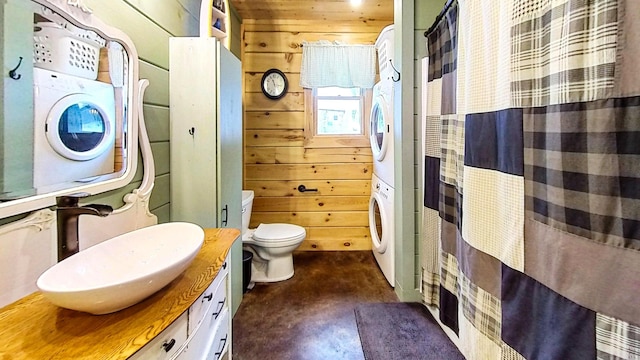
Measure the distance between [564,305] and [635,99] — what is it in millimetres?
566

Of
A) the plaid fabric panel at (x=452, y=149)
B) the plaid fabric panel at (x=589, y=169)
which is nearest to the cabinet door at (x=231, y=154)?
the plaid fabric panel at (x=452, y=149)

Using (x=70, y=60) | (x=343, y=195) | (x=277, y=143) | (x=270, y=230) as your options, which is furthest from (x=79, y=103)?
(x=343, y=195)

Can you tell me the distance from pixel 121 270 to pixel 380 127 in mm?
2282

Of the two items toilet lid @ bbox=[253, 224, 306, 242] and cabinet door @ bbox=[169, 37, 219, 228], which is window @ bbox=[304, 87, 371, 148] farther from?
cabinet door @ bbox=[169, 37, 219, 228]

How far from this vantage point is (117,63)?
53.4 inches

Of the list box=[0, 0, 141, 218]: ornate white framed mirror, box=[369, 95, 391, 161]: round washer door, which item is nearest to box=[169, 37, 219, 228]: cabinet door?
box=[0, 0, 141, 218]: ornate white framed mirror

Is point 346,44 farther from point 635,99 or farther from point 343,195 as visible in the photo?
point 635,99

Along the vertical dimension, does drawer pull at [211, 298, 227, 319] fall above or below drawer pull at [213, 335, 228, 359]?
above

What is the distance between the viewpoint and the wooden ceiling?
2988 mm

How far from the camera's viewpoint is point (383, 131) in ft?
8.82

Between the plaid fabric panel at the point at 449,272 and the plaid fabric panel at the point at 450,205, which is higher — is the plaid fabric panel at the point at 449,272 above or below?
below

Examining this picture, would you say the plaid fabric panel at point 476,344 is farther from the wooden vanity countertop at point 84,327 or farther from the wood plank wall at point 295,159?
the wood plank wall at point 295,159

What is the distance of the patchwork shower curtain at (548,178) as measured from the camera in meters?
0.78

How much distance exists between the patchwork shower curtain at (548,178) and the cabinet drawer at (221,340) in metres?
1.04
